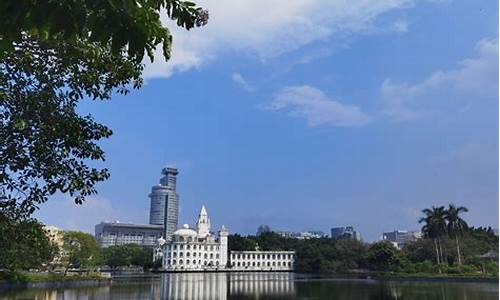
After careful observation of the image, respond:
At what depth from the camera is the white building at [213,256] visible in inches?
4552

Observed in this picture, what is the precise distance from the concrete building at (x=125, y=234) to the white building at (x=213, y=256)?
35427mm

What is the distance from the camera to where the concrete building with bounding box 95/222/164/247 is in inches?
6117

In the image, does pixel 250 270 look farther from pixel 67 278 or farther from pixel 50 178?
pixel 50 178

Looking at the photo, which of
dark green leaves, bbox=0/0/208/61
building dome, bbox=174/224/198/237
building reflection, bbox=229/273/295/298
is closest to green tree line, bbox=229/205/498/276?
building reflection, bbox=229/273/295/298

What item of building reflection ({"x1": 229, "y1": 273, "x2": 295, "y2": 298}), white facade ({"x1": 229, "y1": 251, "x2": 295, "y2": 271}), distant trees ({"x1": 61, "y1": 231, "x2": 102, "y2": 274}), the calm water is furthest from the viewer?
white facade ({"x1": 229, "y1": 251, "x2": 295, "y2": 271})

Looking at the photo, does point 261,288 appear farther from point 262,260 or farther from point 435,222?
point 262,260

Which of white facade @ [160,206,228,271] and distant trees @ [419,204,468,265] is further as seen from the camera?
white facade @ [160,206,228,271]

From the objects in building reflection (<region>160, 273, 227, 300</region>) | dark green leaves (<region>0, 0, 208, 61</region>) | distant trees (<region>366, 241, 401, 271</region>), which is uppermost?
distant trees (<region>366, 241, 401, 271</region>)

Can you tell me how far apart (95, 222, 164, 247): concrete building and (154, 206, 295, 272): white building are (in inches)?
1395

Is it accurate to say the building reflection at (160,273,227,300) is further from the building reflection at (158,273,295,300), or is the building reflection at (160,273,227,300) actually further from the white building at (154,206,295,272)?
the white building at (154,206,295,272)

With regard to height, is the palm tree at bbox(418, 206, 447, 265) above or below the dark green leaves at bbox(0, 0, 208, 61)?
above

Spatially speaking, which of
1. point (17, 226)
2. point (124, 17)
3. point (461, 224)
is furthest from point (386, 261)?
point (124, 17)

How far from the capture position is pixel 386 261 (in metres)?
67.2

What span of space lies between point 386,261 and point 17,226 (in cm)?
6437
